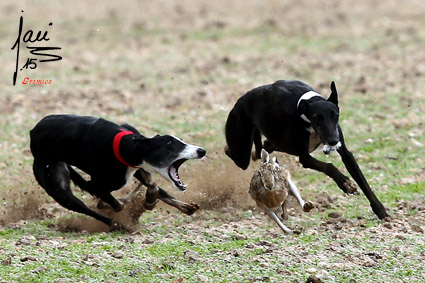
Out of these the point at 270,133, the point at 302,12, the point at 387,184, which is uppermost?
the point at 302,12

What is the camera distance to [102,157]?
26.0ft

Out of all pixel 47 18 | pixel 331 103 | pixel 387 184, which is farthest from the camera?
pixel 47 18

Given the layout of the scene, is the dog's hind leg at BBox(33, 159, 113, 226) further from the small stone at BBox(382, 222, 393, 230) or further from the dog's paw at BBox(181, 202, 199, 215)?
the small stone at BBox(382, 222, 393, 230)

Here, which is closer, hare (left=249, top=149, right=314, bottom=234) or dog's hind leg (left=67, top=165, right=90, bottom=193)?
hare (left=249, top=149, right=314, bottom=234)

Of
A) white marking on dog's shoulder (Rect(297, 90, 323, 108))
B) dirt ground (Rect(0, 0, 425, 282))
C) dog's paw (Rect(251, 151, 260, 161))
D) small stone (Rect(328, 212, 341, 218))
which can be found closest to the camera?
A: white marking on dog's shoulder (Rect(297, 90, 323, 108))

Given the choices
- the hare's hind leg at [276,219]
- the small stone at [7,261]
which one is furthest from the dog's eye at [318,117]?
the small stone at [7,261]

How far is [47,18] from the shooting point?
24.0 metres

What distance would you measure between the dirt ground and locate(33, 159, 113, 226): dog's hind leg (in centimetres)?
25

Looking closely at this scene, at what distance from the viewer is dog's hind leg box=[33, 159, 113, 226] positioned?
832 centimetres

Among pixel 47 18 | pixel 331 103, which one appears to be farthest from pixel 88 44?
pixel 331 103

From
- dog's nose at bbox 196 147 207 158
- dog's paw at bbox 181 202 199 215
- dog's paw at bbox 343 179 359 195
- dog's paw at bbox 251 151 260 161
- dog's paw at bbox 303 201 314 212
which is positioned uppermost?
dog's nose at bbox 196 147 207 158

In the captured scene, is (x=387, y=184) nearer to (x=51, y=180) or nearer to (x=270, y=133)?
(x=270, y=133)

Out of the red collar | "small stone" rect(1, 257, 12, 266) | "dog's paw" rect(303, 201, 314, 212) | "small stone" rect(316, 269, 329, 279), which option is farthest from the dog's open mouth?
"small stone" rect(316, 269, 329, 279)

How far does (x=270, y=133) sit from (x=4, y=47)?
1362cm
